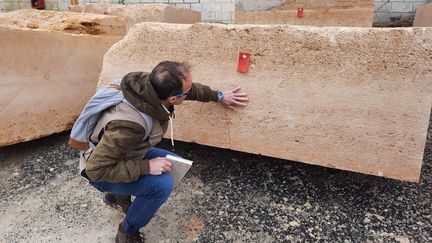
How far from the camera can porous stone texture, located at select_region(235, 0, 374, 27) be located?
412 cm

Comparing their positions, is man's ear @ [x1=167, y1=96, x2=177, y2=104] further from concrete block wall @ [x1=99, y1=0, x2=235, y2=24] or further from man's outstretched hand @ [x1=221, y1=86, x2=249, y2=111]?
concrete block wall @ [x1=99, y1=0, x2=235, y2=24]

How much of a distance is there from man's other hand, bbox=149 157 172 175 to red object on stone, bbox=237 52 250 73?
782mm

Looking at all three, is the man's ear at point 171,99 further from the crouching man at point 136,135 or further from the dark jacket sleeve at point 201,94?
the dark jacket sleeve at point 201,94

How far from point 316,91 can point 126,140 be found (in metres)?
1.07

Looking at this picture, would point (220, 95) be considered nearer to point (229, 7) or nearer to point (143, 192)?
point (143, 192)

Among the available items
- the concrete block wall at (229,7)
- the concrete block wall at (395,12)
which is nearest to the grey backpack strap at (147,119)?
the concrete block wall at (229,7)

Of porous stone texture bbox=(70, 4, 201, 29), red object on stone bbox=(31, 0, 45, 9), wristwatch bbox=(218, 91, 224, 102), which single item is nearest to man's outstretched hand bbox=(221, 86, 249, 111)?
wristwatch bbox=(218, 91, 224, 102)

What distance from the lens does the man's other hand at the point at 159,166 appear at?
5.10 ft

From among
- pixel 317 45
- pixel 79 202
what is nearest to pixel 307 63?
pixel 317 45

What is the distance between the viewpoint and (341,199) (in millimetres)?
2066

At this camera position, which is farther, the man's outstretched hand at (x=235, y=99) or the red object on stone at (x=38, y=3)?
the red object on stone at (x=38, y=3)

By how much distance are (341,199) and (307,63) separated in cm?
81

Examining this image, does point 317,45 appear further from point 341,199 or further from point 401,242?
point 401,242

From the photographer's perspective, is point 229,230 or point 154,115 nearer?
point 154,115
